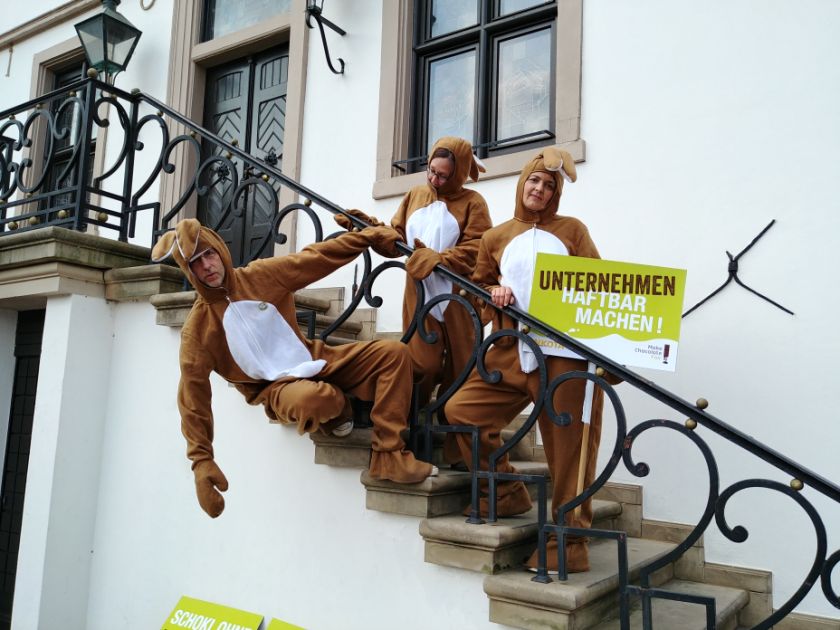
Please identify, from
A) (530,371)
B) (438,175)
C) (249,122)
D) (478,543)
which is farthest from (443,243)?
(249,122)

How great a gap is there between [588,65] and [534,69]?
59cm

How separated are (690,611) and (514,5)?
415cm

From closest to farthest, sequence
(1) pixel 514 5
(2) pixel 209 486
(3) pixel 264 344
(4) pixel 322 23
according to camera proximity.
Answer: (2) pixel 209 486 → (3) pixel 264 344 → (1) pixel 514 5 → (4) pixel 322 23

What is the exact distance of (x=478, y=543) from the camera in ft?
9.24

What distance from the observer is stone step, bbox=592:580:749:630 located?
2966mm

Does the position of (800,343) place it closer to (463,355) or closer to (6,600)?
(463,355)

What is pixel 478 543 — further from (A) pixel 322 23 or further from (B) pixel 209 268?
(A) pixel 322 23

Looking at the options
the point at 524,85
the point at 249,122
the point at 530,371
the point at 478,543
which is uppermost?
the point at 249,122

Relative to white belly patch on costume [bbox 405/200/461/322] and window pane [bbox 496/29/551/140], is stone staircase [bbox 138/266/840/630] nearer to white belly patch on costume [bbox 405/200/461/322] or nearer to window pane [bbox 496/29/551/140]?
white belly patch on costume [bbox 405/200/461/322]

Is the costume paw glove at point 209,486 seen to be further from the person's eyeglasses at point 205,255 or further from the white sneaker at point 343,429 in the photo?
the person's eyeglasses at point 205,255

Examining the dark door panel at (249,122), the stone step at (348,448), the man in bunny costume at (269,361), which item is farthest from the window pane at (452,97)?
the stone step at (348,448)

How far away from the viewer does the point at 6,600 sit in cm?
486

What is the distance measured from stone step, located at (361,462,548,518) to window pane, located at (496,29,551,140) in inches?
112

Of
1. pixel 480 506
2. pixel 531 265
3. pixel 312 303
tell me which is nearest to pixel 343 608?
pixel 480 506
